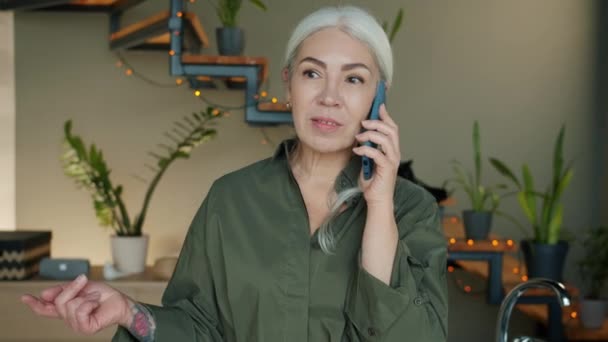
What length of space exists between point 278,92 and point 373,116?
9.61 feet

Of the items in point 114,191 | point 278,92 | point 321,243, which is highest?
point 278,92

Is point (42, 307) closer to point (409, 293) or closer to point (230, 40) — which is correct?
point (409, 293)

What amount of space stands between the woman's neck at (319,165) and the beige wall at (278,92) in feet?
9.02

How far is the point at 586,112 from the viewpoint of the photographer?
13.9 feet

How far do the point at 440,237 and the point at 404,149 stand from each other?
2.98 meters

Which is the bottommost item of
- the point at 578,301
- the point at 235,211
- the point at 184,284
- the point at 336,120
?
the point at 578,301

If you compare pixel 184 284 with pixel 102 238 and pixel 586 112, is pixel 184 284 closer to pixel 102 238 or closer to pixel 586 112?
pixel 102 238

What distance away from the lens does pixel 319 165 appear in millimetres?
1339

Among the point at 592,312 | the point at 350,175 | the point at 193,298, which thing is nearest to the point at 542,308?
the point at 592,312

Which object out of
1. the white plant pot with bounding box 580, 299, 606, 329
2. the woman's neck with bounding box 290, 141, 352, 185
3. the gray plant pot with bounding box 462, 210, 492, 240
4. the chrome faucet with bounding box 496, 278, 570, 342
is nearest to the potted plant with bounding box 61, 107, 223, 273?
the gray plant pot with bounding box 462, 210, 492, 240

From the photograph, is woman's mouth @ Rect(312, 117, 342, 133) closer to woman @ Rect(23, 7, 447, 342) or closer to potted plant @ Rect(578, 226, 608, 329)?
woman @ Rect(23, 7, 447, 342)

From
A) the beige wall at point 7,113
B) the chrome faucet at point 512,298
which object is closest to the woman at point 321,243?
the chrome faucet at point 512,298

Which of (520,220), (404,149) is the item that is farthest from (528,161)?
(404,149)

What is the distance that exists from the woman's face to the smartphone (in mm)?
30
